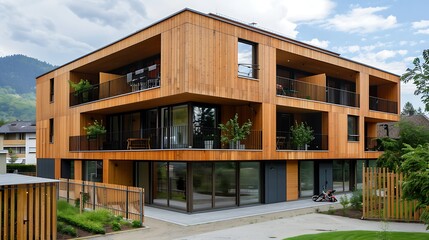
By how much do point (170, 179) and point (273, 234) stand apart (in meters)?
7.39

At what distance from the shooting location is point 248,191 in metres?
20.3

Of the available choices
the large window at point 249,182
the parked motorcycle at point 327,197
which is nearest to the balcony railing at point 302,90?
the large window at point 249,182

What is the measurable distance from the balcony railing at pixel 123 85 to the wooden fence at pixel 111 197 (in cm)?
586

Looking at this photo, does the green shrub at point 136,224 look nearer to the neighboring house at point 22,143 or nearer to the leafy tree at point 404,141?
the leafy tree at point 404,141

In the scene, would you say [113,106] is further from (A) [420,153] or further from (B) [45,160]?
(A) [420,153]

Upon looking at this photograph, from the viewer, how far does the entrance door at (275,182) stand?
21062 millimetres

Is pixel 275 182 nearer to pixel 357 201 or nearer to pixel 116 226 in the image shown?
pixel 357 201

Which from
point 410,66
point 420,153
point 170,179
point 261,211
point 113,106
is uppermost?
point 410,66

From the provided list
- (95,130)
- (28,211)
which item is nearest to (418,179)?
(28,211)

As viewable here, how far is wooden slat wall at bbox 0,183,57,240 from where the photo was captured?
10.9 m

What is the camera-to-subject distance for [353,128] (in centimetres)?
2664

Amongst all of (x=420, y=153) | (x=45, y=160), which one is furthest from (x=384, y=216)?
(x=45, y=160)

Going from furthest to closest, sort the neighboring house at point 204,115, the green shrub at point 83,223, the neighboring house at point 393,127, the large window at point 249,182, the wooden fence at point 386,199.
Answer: the neighboring house at point 393,127 → the large window at point 249,182 → the neighboring house at point 204,115 → the wooden fence at point 386,199 → the green shrub at point 83,223

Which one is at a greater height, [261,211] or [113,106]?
[113,106]
